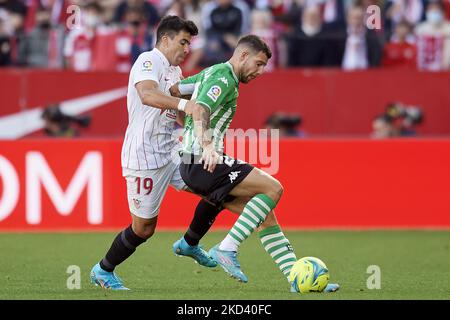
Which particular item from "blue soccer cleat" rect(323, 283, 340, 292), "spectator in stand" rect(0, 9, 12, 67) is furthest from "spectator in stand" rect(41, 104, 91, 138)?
"blue soccer cleat" rect(323, 283, 340, 292)

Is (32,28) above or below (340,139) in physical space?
above

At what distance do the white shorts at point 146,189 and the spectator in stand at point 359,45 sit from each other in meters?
8.43

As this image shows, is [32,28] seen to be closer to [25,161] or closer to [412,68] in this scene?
[25,161]

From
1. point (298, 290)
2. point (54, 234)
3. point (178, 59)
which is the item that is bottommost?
point (54, 234)

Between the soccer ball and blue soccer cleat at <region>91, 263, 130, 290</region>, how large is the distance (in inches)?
57.1

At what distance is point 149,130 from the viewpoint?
9.18 metres

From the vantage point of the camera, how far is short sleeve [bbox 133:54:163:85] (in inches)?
346

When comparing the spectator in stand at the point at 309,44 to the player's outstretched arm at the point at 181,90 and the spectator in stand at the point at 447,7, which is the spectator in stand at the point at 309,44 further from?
the player's outstretched arm at the point at 181,90

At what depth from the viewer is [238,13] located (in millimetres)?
17312

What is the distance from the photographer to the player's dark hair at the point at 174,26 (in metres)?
9.05

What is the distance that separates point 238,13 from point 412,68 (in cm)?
293

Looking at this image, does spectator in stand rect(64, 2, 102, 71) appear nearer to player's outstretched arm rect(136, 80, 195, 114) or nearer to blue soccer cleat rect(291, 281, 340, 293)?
player's outstretched arm rect(136, 80, 195, 114)

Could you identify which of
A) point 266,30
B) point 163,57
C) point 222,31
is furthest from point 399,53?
point 163,57
